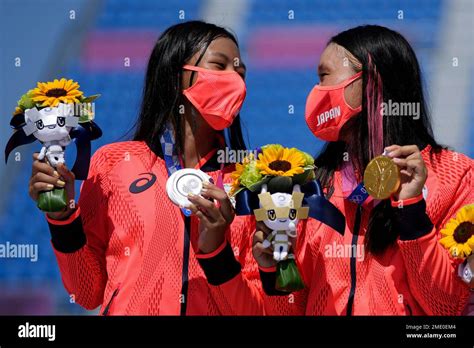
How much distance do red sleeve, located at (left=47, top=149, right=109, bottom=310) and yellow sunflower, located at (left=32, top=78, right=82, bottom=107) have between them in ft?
0.83

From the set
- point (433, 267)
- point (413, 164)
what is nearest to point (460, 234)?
point (433, 267)

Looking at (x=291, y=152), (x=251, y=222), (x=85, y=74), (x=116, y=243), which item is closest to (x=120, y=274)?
(x=116, y=243)

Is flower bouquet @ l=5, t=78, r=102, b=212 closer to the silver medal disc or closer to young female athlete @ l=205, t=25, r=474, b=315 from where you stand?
the silver medal disc

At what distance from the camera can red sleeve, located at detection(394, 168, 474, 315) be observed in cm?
287

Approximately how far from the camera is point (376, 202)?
3047mm

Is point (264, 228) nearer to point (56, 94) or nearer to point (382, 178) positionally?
point (382, 178)

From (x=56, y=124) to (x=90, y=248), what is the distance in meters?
0.38

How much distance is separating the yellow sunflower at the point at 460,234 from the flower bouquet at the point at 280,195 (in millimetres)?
367

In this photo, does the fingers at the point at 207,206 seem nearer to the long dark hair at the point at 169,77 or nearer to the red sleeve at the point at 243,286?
the red sleeve at the point at 243,286

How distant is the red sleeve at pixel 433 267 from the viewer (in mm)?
2871

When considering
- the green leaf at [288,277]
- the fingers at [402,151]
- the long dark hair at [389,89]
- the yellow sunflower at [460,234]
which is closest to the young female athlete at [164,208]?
the green leaf at [288,277]

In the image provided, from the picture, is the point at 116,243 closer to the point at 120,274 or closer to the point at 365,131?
the point at 120,274

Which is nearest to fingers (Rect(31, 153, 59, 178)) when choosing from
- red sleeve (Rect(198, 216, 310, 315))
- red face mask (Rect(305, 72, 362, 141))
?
red sleeve (Rect(198, 216, 310, 315))

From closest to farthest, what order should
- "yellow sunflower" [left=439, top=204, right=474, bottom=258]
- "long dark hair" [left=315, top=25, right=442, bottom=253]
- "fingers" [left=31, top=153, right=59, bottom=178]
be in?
"yellow sunflower" [left=439, top=204, right=474, bottom=258]
"fingers" [left=31, top=153, right=59, bottom=178]
"long dark hair" [left=315, top=25, right=442, bottom=253]
